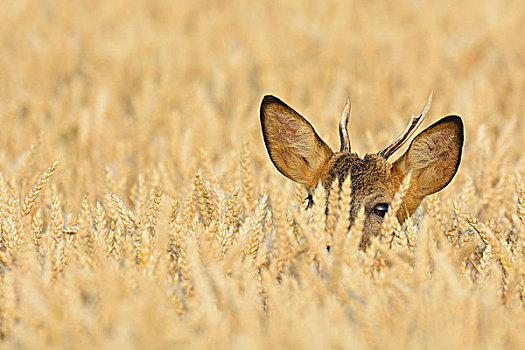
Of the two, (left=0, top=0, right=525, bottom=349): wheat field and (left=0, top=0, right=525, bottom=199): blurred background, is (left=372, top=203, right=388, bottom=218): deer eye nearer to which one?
(left=0, top=0, right=525, bottom=349): wheat field

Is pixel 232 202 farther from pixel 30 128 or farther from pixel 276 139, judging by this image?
pixel 30 128

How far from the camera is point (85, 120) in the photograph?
5.81 meters

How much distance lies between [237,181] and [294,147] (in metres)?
0.50

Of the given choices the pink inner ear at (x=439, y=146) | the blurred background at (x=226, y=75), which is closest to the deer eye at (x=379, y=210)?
the pink inner ear at (x=439, y=146)

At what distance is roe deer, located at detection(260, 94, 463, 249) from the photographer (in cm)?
368

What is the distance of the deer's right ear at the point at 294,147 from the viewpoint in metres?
3.96

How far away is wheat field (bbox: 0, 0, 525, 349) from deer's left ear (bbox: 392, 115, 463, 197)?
17 cm

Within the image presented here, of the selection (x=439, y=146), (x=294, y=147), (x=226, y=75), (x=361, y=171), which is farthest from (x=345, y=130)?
(x=226, y=75)

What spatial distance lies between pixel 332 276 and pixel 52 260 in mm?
1117

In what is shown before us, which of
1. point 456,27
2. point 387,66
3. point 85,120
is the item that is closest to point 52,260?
point 85,120

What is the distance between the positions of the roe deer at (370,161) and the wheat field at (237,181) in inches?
5.8

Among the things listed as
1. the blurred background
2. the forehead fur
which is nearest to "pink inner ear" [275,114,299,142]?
the forehead fur

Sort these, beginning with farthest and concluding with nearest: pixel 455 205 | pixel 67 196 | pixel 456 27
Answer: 1. pixel 456 27
2. pixel 67 196
3. pixel 455 205

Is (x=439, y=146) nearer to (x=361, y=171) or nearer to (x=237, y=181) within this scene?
(x=361, y=171)
